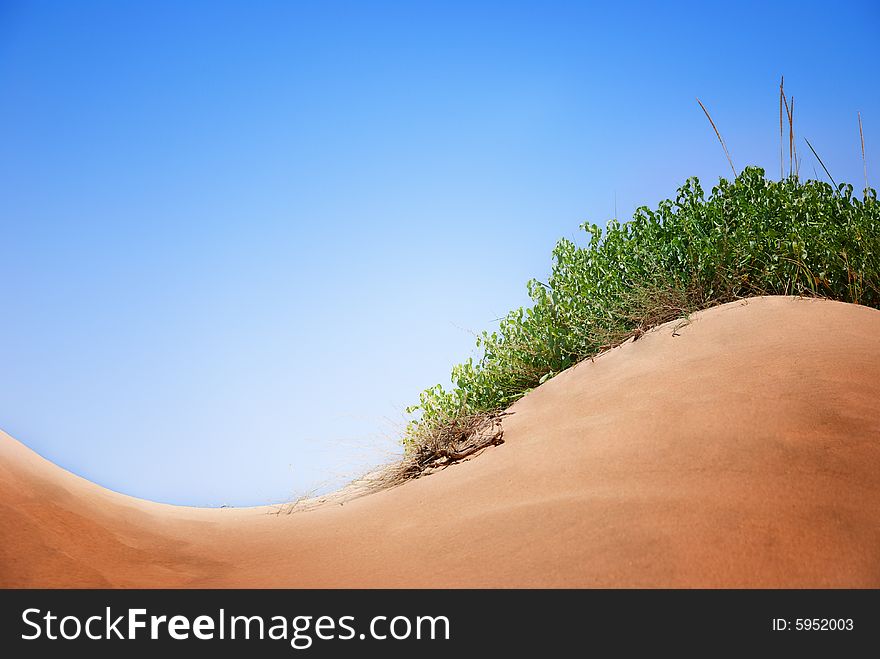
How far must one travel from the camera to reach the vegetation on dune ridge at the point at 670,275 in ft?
14.9

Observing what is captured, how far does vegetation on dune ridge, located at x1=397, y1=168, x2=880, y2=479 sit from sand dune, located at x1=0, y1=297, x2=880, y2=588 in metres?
0.83

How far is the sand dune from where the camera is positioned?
1.98 meters

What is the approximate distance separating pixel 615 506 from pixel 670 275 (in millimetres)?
3164

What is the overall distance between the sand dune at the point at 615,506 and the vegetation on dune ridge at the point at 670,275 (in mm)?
825

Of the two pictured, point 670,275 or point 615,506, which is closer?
point 615,506

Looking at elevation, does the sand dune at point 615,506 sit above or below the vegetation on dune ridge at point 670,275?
below

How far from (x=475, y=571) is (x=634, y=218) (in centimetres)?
387

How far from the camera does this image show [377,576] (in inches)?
89.0

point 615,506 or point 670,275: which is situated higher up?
point 670,275

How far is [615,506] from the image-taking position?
2.27m

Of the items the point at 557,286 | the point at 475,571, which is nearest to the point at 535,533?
the point at 475,571
